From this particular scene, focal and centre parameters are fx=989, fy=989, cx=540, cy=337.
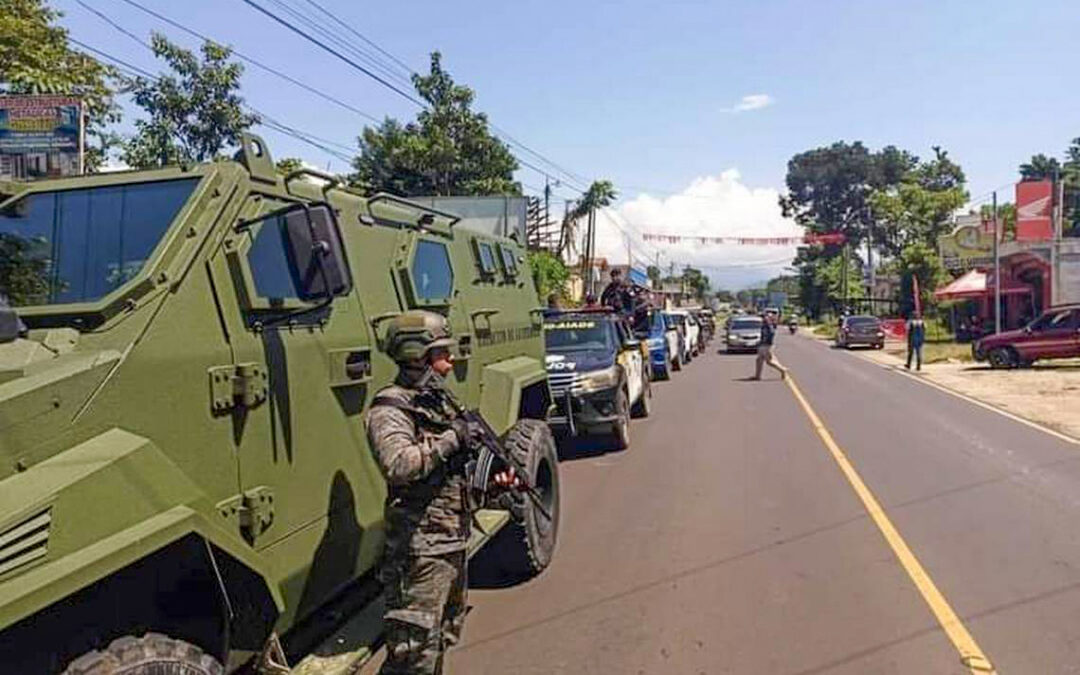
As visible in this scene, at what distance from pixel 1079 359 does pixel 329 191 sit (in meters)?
31.3

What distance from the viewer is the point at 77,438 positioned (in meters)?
2.88

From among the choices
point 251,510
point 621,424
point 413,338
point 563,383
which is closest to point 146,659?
point 251,510

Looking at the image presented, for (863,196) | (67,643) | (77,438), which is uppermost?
(863,196)

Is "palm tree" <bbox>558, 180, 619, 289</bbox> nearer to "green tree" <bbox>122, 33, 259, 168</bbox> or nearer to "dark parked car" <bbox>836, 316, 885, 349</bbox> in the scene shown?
"dark parked car" <bbox>836, 316, 885, 349</bbox>

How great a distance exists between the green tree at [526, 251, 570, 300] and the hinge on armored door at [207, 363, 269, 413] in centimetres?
2857

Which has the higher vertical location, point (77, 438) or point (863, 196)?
point (863, 196)

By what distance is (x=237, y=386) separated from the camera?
11.6 feet

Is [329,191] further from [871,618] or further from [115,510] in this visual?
[871,618]

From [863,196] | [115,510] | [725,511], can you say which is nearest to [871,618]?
[725,511]

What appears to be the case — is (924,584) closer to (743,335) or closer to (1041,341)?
(1041,341)

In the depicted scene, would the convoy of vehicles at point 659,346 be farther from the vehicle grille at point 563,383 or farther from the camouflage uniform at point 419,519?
the camouflage uniform at point 419,519

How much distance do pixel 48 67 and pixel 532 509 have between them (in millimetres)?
12179


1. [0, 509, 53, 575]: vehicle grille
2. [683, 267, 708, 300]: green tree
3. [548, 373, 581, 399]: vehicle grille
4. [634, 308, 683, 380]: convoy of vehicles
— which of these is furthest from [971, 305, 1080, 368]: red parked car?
[683, 267, 708, 300]: green tree

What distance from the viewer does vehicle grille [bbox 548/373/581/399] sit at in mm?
11773
